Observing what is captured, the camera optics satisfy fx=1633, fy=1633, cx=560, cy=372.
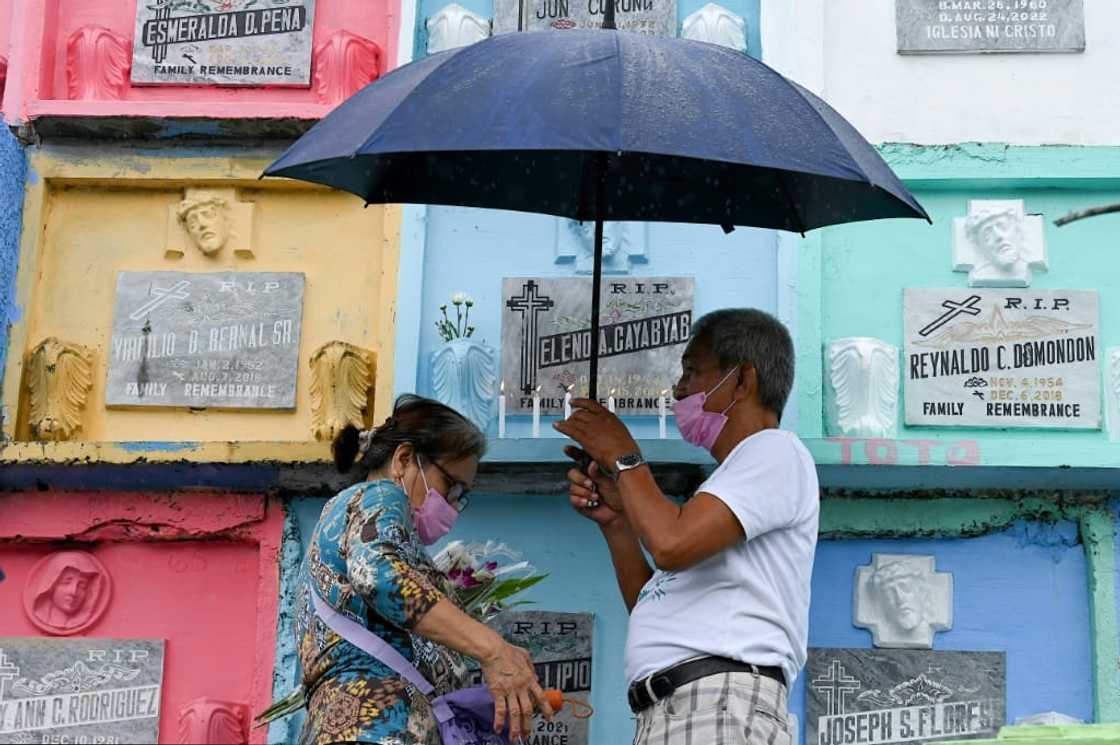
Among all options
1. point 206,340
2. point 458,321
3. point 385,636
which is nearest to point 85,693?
point 206,340

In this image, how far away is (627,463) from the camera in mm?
4156

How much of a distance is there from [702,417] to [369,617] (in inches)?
41.8

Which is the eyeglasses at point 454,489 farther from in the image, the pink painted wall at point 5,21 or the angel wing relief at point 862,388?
the pink painted wall at point 5,21

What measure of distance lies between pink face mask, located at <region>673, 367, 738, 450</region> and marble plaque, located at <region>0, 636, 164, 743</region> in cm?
278

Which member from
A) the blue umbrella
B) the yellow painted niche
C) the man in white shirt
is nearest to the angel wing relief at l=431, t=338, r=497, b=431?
the yellow painted niche

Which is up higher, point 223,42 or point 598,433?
point 223,42

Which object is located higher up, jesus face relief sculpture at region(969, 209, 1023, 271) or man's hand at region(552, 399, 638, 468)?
jesus face relief sculpture at region(969, 209, 1023, 271)

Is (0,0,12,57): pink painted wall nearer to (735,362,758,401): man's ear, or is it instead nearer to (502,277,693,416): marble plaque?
(502,277,693,416): marble plaque

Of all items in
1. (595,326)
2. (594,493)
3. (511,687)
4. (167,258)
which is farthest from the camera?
(167,258)

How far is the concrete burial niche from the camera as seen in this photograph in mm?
6562

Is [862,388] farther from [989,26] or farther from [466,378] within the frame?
[989,26]

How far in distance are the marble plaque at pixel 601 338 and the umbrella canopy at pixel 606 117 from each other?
1452mm

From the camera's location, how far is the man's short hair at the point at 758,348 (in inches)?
170

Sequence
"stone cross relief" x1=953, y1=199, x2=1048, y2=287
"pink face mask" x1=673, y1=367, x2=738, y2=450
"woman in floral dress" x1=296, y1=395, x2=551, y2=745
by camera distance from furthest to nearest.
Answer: "stone cross relief" x1=953, y1=199, x2=1048, y2=287 → "pink face mask" x1=673, y1=367, x2=738, y2=450 → "woman in floral dress" x1=296, y1=395, x2=551, y2=745
